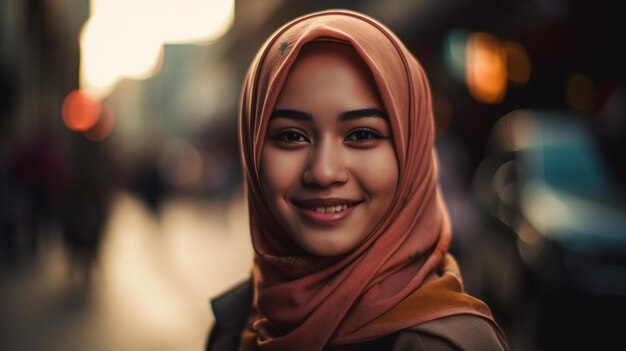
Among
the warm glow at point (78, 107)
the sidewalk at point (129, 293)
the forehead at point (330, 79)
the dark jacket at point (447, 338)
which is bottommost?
the sidewalk at point (129, 293)

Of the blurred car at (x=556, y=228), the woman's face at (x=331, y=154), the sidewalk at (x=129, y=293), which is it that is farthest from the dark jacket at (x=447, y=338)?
the sidewalk at (x=129, y=293)

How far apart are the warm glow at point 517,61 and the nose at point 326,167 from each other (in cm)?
1207

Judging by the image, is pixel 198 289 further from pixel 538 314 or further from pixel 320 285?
pixel 320 285

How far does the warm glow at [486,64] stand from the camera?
1291 centimetres

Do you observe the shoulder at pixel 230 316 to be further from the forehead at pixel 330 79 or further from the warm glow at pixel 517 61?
the warm glow at pixel 517 61

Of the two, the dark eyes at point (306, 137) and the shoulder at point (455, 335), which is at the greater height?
the dark eyes at point (306, 137)

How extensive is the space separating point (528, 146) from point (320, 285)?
16.6 ft

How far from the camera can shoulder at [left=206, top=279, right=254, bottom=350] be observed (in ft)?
5.84

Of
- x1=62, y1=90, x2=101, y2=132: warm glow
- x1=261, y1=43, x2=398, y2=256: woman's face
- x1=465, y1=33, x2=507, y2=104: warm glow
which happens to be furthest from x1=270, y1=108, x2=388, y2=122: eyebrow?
x1=465, y1=33, x2=507, y2=104: warm glow

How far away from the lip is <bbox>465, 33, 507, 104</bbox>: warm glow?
12030 mm

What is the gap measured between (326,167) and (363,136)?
0.39 feet

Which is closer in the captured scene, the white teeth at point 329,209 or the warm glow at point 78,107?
the white teeth at point 329,209

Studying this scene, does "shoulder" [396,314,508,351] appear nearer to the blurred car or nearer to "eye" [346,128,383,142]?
"eye" [346,128,383,142]

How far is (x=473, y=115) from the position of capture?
14.8 meters
